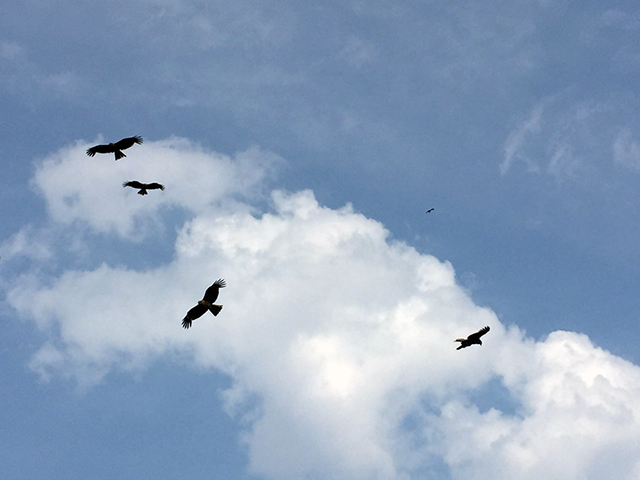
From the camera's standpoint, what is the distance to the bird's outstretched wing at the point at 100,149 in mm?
44219

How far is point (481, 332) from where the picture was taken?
1545 inches

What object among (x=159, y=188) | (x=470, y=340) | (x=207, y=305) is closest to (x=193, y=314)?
(x=207, y=305)

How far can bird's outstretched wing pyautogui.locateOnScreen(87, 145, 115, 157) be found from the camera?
4422 cm

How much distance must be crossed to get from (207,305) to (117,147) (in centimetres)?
1344

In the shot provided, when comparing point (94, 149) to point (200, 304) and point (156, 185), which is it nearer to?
point (156, 185)

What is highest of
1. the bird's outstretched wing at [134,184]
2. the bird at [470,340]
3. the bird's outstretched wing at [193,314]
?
the bird's outstretched wing at [134,184]

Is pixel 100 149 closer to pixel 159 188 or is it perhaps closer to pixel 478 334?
pixel 159 188

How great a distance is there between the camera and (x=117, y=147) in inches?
1756

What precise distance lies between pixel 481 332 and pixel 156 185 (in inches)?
964

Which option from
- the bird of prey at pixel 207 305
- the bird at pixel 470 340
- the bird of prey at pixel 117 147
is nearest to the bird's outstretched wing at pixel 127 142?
the bird of prey at pixel 117 147

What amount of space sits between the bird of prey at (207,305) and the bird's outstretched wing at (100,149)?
42.2 feet

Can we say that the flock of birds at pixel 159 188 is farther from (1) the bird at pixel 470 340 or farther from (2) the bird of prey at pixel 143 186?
(1) the bird at pixel 470 340

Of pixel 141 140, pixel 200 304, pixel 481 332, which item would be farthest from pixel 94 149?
pixel 481 332

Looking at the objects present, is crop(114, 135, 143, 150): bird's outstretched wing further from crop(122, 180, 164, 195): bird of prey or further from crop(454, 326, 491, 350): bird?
crop(454, 326, 491, 350): bird
